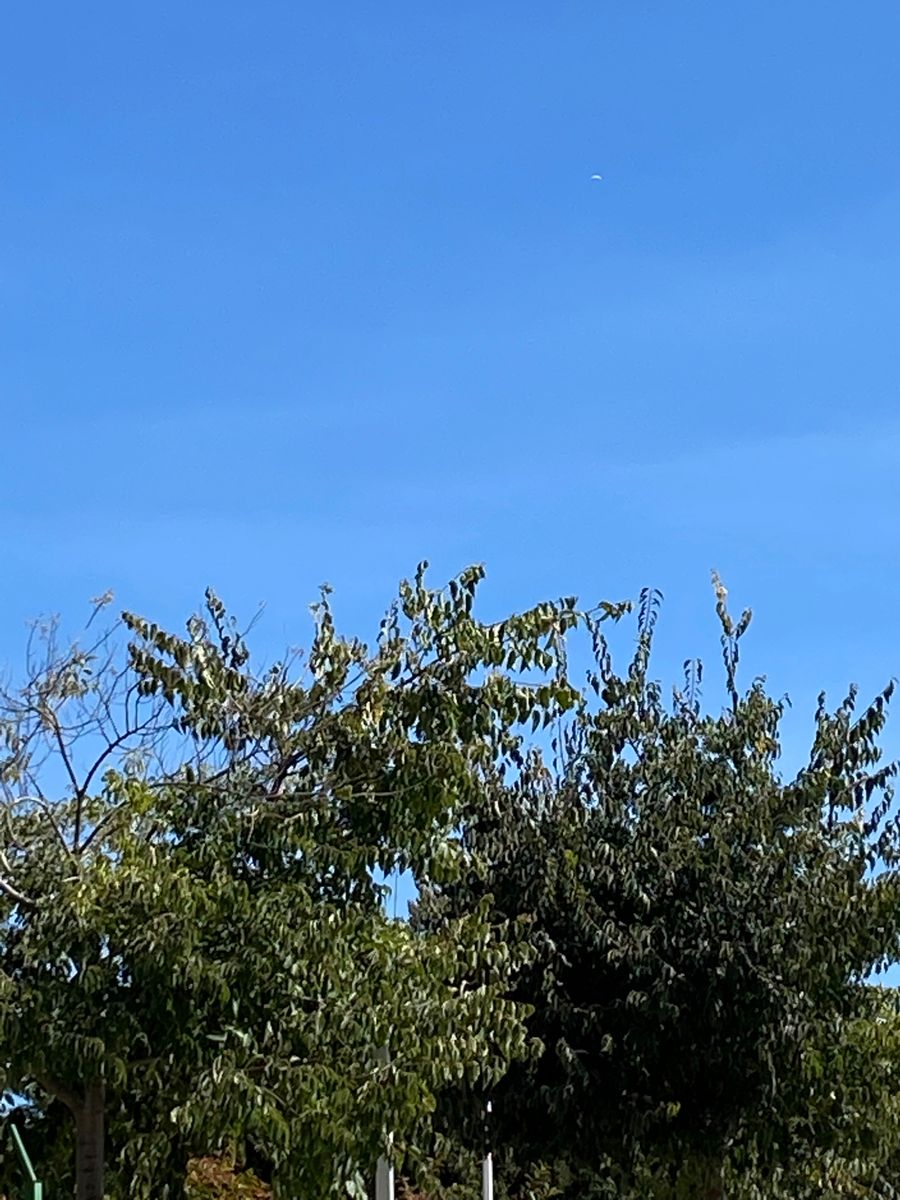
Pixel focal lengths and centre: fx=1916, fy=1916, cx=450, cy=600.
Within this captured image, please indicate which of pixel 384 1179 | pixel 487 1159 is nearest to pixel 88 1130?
pixel 384 1179

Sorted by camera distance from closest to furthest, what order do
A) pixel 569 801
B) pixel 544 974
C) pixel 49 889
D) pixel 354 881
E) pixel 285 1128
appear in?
pixel 285 1128 → pixel 49 889 → pixel 354 881 → pixel 544 974 → pixel 569 801

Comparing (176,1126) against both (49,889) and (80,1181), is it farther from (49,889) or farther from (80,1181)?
(49,889)

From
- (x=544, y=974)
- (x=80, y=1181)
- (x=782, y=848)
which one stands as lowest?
(x=80, y=1181)

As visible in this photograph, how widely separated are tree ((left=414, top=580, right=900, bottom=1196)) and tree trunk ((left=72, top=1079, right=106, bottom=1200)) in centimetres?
472

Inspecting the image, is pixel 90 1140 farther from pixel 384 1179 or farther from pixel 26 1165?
pixel 384 1179

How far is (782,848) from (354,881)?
19.3 ft

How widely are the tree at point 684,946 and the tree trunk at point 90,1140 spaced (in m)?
4.72

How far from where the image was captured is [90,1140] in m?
14.0

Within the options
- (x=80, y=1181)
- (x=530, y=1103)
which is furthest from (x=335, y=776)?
(x=530, y=1103)

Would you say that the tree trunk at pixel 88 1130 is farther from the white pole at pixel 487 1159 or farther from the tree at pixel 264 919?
the white pole at pixel 487 1159

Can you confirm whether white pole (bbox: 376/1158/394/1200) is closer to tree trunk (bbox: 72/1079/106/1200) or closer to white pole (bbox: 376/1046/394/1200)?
white pole (bbox: 376/1046/394/1200)

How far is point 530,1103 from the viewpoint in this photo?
60.1 ft

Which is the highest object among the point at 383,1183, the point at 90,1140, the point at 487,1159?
the point at 487,1159

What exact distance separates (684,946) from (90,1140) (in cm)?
663
